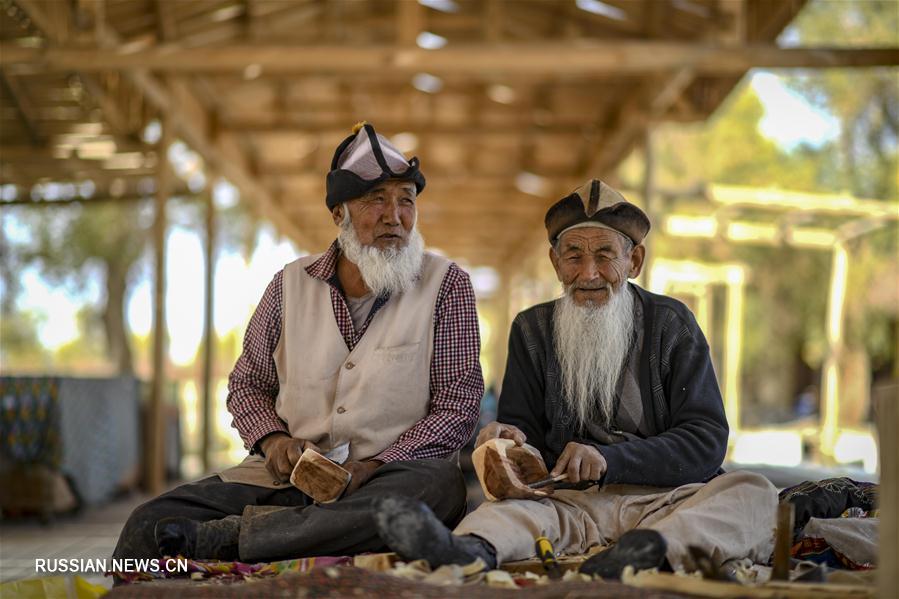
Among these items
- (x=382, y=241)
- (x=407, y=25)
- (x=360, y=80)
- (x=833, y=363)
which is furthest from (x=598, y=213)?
(x=833, y=363)

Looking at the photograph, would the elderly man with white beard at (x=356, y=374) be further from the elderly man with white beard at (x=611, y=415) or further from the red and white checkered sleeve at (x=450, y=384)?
the elderly man with white beard at (x=611, y=415)

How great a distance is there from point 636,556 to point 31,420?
5341mm

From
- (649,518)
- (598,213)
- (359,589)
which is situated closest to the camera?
(359,589)

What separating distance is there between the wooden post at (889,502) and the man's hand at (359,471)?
1580 mm

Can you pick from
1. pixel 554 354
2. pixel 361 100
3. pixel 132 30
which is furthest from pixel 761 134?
pixel 554 354

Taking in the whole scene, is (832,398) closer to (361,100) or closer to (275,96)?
(361,100)

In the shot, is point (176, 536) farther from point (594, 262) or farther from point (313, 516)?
point (594, 262)

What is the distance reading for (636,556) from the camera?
282 centimetres

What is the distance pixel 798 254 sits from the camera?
2150 cm

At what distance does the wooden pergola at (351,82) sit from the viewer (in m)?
7.88

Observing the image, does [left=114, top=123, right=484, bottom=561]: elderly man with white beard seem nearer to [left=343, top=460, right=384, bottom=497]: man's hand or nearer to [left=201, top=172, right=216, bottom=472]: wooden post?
[left=343, top=460, right=384, bottom=497]: man's hand

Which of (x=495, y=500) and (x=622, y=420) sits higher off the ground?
(x=622, y=420)

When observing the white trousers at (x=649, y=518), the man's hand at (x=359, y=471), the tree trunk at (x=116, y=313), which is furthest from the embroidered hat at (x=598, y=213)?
the tree trunk at (x=116, y=313)

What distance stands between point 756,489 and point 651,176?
728 cm
